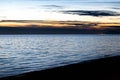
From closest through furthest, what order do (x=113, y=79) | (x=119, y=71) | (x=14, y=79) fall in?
(x=113, y=79), (x=14, y=79), (x=119, y=71)

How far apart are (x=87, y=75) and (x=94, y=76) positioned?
29.3 inches

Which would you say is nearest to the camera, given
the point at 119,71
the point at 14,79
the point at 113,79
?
the point at 113,79

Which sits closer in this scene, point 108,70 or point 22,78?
point 22,78

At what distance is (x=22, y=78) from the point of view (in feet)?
67.8

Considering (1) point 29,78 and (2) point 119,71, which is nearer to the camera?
(1) point 29,78

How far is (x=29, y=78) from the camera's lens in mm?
20375

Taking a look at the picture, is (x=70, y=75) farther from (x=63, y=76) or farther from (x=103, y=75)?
(x=103, y=75)

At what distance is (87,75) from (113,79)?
109 inches

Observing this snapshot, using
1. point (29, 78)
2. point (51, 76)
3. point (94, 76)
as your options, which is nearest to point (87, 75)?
point (94, 76)

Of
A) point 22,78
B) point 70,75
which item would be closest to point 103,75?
point 70,75

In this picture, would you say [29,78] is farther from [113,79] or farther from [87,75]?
[113,79]

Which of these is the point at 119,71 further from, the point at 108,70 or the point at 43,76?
the point at 43,76

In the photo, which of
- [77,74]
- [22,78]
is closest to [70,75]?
[77,74]

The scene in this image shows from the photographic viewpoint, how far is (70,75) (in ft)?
70.3
